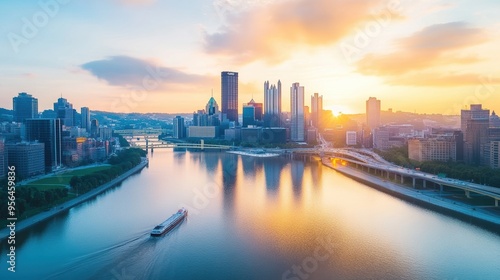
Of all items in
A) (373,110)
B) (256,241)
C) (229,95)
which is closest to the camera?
(256,241)

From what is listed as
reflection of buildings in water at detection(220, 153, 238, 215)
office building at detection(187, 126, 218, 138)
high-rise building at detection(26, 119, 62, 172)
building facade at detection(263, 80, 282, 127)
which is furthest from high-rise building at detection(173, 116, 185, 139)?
high-rise building at detection(26, 119, 62, 172)

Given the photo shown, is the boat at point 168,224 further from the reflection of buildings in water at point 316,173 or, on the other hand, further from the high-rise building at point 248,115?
the high-rise building at point 248,115

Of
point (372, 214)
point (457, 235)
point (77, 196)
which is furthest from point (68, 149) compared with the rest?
A: point (457, 235)

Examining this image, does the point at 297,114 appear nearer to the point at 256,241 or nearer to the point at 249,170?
the point at 249,170

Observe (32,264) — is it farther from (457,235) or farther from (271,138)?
(271,138)

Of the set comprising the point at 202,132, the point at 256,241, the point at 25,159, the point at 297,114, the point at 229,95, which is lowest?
the point at 256,241

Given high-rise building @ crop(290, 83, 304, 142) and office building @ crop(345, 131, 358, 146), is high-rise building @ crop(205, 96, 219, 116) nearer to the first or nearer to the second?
high-rise building @ crop(290, 83, 304, 142)

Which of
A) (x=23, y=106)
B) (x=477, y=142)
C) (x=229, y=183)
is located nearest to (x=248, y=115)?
(x=23, y=106)
